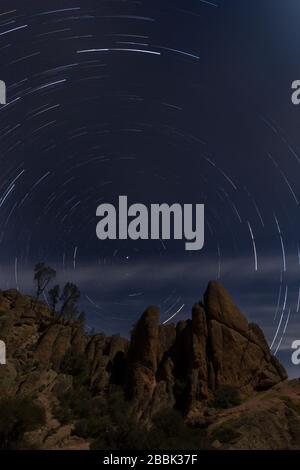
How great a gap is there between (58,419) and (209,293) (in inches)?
1002

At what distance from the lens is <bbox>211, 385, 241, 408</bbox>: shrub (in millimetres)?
44719

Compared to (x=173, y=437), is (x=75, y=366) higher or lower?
higher

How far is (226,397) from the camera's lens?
4544cm

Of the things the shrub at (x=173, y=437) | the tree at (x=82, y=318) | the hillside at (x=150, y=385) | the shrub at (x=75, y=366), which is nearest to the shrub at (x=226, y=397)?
the hillside at (x=150, y=385)

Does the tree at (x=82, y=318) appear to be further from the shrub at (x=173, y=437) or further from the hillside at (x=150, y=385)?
the shrub at (x=173, y=437)

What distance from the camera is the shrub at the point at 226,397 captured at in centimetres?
4472

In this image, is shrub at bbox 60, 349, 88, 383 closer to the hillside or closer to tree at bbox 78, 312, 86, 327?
the hillside

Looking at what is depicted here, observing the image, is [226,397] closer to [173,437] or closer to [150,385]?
[150,385]

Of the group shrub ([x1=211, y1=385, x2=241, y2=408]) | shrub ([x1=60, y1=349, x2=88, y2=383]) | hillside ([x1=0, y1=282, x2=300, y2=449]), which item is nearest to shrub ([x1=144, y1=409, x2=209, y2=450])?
hillside ([x1=0, y1=282, x2=300, y2=449])

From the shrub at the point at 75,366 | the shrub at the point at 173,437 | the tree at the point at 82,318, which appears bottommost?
the shrub at the point at 173,437

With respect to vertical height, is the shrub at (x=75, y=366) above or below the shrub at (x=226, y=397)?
above

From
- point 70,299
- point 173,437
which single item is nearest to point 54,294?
point 70,299

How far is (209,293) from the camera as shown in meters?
57.2
